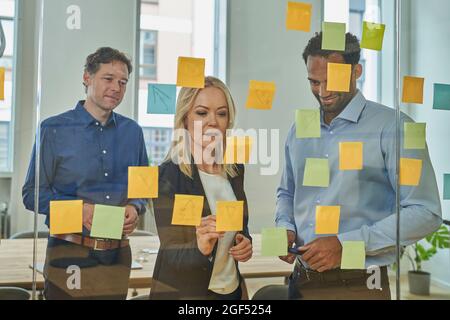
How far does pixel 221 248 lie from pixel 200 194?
0.65ft

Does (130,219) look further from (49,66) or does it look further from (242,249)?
(49,66)

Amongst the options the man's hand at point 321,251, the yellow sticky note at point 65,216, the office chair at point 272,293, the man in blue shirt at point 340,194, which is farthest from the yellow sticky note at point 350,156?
the yellow sticky note at point 65,216

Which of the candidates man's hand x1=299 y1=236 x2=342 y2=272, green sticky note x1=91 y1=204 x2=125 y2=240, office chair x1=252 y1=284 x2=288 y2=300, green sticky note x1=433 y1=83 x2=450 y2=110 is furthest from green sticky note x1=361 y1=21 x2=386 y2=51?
green sticky note x1=91 y1=204 x2=125 y2=240

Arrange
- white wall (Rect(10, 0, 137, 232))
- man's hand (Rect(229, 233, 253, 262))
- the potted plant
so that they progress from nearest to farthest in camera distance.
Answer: white wall (Rect(10, 0, 137, 232)) < man's hand (Rect(229, 233, 253, 262)) < the potted plant

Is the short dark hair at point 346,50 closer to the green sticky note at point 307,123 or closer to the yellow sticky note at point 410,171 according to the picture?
the green sticky note at point 307,123

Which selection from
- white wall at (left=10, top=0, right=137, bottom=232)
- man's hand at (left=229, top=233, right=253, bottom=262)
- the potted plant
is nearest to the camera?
white wall at (left=10, top=0, right=137, bottom=232)

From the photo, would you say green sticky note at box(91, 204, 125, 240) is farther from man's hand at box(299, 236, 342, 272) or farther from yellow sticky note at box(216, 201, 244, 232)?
man's hand at box(299, 236, 342, 272)

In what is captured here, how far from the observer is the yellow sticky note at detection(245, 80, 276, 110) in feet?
4.78

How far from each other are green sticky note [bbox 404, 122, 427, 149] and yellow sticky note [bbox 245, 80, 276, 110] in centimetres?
53

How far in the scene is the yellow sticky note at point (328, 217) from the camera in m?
1.50

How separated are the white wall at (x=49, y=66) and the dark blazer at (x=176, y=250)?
14.9 inches
